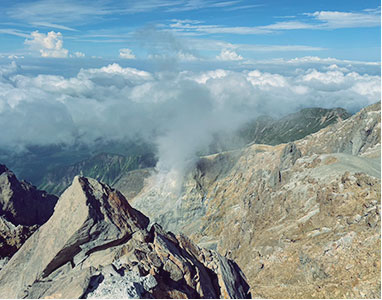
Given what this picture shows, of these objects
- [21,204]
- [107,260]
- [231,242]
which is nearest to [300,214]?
[231,242]

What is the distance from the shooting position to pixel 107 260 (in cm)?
3127

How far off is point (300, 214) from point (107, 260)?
5285cm

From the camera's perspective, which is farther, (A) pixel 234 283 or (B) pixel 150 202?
(B) pixel 150 202

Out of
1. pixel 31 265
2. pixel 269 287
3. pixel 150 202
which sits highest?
pixel 31 265

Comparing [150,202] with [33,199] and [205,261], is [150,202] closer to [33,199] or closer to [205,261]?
[33,199]

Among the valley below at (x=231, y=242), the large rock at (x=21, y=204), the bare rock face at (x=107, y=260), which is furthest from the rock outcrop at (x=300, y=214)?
the large rock at (x=21, y=204)

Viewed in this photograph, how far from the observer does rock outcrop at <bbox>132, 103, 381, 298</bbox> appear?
47.5m

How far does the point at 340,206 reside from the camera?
63781mm

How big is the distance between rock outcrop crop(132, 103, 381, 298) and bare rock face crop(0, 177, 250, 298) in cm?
1495

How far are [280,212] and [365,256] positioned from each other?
3548 cm

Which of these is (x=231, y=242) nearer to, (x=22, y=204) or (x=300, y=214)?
(x=300, y=214)

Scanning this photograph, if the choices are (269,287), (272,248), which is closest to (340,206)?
(272,248)

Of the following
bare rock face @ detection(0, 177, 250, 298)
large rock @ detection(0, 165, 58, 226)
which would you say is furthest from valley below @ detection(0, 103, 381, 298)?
large rock @ detection(0, 165, 58, 226)

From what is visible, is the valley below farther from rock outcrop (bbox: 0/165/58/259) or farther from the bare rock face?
rock outcrop (bbox: 0/165/58/259)
